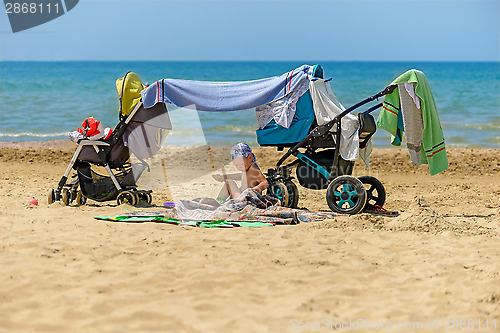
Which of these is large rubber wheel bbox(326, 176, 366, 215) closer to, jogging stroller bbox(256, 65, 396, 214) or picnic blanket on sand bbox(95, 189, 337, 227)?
jogging stroller bbox(256, 65, 396, 214)

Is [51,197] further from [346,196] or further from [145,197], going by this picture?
[346,196]

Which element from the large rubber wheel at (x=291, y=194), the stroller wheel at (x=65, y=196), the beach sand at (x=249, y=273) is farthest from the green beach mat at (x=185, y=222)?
the stroller wheel at (x=65, y=196)

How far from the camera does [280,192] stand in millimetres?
6809

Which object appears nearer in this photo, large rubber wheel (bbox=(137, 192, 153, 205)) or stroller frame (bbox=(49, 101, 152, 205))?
stroller frame (bbox=(49, 101, 152, 205))

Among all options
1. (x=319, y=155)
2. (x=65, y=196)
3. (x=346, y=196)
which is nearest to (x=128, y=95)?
(x=65, y=196)

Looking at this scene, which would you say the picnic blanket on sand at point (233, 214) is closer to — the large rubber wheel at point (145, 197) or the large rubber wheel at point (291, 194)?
the large rubber wheel at point (291, 194)

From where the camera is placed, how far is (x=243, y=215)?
6105 mm

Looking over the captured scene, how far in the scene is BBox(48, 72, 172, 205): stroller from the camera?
23.5 feet

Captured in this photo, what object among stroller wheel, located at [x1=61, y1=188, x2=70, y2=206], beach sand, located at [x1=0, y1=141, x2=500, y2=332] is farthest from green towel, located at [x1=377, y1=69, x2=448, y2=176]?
stroller wheel, located at [x1=61, y1=188, x2=70, y2=206]

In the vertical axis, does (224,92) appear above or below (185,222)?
above

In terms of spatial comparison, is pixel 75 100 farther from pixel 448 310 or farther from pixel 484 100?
pixel 448 310

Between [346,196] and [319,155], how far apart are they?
0.68 meters

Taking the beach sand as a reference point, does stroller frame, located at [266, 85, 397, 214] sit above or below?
above

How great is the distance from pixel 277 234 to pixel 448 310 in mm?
2034
